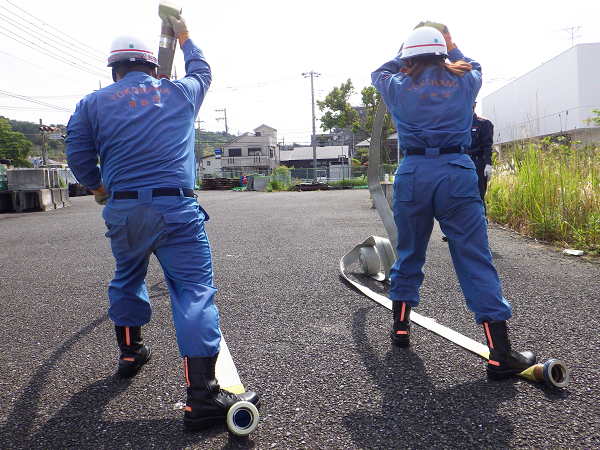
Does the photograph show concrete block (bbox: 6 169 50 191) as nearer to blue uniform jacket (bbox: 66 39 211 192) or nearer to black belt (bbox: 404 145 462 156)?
blue uniform jacket (bbox: 66 39 211 192)

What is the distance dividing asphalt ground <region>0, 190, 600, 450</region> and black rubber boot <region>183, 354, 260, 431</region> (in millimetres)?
60

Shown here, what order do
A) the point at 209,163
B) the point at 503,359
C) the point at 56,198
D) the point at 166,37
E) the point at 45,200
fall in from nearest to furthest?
the point at 503,359
the point at 166,37
the point at 45,200
the point at 56,198
the point at 209,163

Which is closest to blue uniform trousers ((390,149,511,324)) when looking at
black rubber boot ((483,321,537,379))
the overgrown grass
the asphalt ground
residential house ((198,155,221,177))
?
black rubber boot ((483,321,537,379))

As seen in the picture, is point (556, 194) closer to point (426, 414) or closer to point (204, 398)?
point (426, 414)

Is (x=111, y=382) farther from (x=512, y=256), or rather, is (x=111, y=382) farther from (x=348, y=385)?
(x=512, y=256)

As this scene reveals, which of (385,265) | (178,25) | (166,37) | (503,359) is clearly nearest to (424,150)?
(503,359)

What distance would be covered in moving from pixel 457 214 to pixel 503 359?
839mm

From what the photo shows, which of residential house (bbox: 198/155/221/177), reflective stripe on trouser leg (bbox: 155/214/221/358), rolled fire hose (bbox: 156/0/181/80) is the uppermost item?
residential house (bbox: 198/155/221/177)

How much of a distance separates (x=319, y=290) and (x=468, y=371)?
196cm

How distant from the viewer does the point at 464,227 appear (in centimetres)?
254

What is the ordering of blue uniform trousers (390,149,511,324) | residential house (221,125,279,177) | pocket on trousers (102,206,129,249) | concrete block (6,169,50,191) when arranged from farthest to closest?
1. residential house (221,125,279,177)
2. concrete block (6,169,50,191)
3. blue uniform trousers (390,149,511,324)
4. pocket on trousers (102,206,129,249)

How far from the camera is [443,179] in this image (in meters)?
2.55

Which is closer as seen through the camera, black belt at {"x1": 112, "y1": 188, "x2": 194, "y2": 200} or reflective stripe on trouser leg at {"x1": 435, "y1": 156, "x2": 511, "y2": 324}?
black belt at {"x1": 112, "y1": 188, "x2": 194, "y2": 200}

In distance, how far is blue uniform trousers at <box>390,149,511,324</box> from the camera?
2.46 metres
